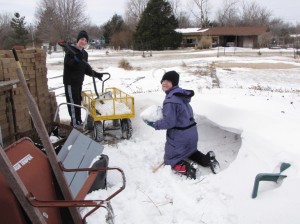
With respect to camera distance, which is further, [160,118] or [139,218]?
[160,118]

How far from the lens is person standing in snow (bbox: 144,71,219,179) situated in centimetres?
452

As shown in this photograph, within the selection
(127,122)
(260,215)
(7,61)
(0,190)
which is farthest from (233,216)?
(7,61)

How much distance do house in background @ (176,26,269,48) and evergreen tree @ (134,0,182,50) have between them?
4519mm

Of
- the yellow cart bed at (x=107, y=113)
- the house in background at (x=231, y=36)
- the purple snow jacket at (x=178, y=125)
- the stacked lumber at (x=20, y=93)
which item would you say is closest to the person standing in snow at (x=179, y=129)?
the purple snow jacket at (x=178, y=125)

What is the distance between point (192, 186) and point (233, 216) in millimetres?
761

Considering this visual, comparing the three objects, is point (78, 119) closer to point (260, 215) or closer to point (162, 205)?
point (162, 205)

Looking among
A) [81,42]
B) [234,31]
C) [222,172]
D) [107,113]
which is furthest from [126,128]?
[234,31]

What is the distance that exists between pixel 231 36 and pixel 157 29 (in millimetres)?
13148

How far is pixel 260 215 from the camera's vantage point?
3.38m

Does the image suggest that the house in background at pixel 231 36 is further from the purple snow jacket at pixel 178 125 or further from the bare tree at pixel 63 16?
the purple snow jacket at pixel 178 125

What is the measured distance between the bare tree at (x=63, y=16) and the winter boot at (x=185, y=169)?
49604 millimetres

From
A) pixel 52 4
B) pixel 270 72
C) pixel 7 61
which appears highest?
pixel 52 4

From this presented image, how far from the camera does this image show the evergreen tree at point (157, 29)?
47.1 metres

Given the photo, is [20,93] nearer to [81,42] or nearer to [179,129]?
[81,42]
